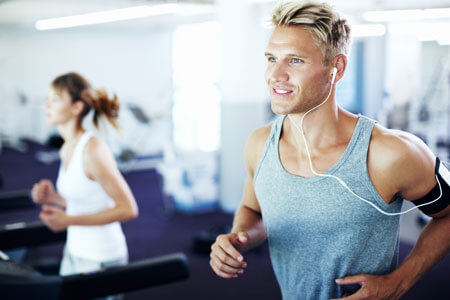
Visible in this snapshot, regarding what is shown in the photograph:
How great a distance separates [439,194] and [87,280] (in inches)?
41.2

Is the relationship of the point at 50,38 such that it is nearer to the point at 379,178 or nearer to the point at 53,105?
the point at 53,105

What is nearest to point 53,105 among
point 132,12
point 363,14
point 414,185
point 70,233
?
point 70,233

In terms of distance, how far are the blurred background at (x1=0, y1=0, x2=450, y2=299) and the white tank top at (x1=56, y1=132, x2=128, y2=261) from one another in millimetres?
233

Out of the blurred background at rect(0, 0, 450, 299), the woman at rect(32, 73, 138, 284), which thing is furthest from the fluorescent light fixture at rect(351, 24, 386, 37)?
the woman at rect(32, 73, 138, 284)

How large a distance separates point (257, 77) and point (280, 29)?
3.51 m

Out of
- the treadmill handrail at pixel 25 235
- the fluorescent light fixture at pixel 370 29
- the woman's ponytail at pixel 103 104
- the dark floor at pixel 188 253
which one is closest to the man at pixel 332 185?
the woman's ponytail at pixel 103 104

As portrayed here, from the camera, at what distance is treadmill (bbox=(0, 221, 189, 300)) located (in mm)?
1172

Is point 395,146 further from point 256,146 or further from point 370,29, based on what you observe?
point 370,29

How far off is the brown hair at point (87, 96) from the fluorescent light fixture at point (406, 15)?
1552mm

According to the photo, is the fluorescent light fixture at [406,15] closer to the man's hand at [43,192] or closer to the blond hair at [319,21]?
the blond hair at [319,21]

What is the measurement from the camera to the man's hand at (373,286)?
1.03 meters

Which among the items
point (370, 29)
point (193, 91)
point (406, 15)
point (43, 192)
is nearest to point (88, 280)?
point (43, 192)

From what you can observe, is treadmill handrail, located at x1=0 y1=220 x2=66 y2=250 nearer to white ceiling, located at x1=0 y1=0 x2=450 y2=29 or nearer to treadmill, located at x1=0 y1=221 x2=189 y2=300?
treadmill, located at x1=0 y1=221 x2=189 y2=300

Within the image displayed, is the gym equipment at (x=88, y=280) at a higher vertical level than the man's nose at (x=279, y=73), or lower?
lower
